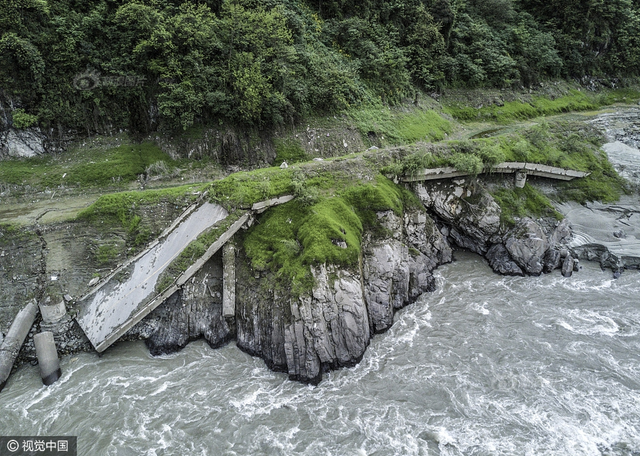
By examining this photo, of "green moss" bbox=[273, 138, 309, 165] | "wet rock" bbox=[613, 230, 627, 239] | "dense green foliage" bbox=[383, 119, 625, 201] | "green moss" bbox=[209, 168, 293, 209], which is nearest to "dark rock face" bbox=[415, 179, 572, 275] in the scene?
"dense green foliage" bbox=[383, 119, 625, 201]

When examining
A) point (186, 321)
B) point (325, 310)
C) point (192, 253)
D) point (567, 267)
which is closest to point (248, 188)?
point (192, 253)

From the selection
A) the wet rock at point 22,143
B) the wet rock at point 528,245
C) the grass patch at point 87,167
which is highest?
the wet rock at point 22,143

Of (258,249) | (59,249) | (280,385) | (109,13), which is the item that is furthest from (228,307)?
(109,13)

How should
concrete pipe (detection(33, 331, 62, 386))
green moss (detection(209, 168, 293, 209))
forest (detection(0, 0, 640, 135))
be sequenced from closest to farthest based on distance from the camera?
concrete pipe (detection(33, 331, 62, 386)), green moss (detection(209, 168, 293, 209)), forest (detection(0, 0, 640, 135))

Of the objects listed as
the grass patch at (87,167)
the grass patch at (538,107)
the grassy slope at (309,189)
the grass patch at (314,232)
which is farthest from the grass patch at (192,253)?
the grass patch at (538,107)

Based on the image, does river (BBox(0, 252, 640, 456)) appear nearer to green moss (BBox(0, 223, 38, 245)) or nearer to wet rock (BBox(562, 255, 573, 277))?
wet rock (BBox(562, 255, 573, 277))

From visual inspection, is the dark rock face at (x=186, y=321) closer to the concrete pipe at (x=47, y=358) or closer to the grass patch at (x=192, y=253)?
the grass patch at (x=192, y=253)

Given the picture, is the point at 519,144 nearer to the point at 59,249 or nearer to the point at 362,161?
the point at 362,161
